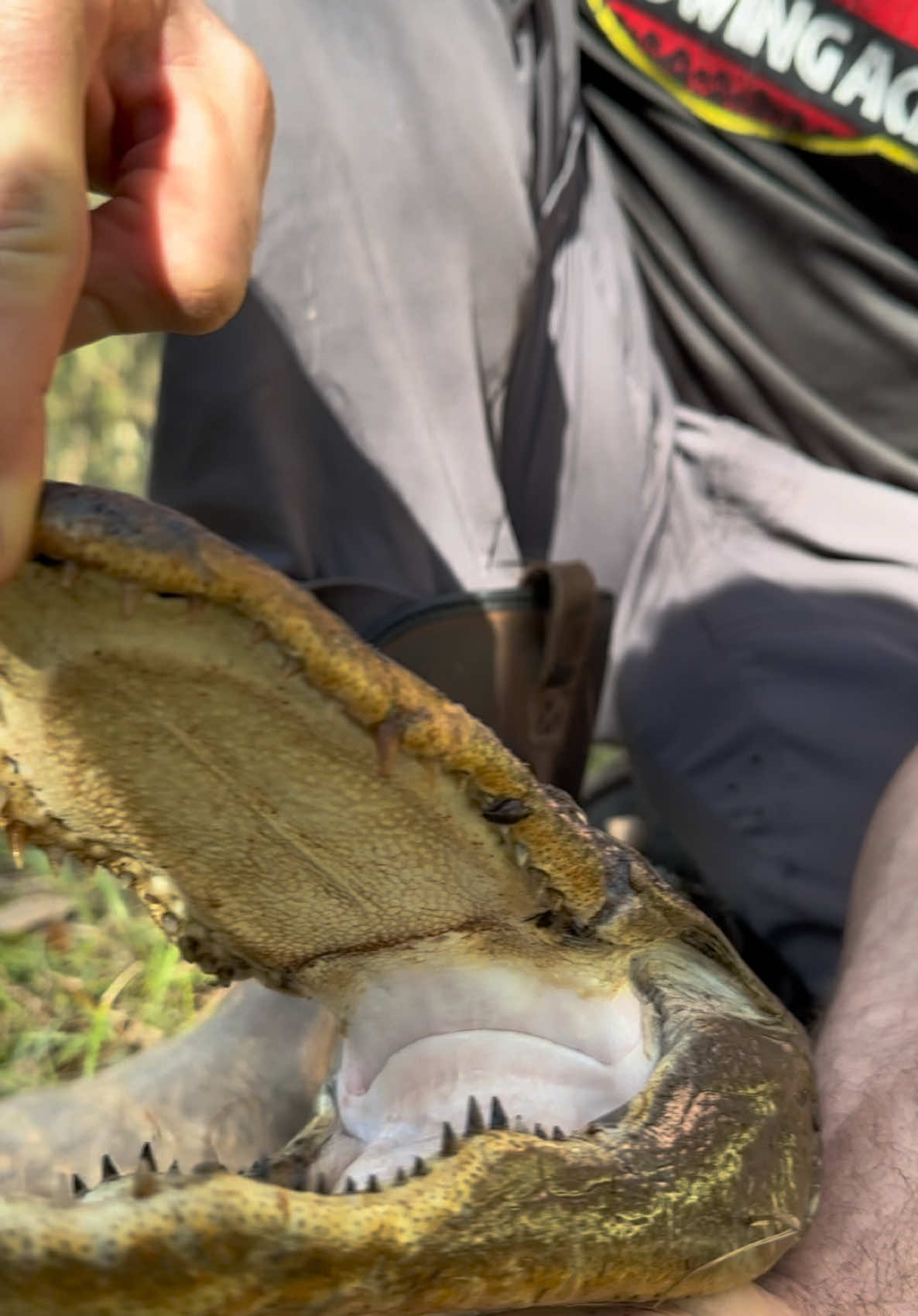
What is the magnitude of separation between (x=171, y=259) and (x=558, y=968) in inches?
30.6

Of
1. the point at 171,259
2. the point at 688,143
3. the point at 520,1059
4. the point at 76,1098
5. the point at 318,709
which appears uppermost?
the point at 688,143

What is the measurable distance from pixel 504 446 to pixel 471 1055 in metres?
1.23

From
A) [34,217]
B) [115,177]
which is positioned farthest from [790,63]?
[34,217]

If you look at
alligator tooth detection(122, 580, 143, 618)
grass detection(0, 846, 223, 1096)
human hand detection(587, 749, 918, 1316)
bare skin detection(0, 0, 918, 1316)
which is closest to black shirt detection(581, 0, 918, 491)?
human hand detection(587, 749, 918, 1316)

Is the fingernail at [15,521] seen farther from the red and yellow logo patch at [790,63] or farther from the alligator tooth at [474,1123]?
the red and yellow logo patch at [790,63]

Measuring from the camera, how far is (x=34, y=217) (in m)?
0.83

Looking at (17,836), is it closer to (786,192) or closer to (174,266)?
(174,266)

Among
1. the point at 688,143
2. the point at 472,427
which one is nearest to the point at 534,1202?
the point at 472,427

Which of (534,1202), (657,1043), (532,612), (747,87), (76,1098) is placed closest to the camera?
(534,1202)

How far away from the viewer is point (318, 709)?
83 centimetres

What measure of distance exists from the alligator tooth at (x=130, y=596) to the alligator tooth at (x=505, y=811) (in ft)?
1.05

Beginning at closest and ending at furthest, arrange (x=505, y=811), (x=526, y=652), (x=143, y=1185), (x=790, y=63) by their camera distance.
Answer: (x=143, y=1185), (x=505, y=811), (x=526, y=652), (x=790, y=63)

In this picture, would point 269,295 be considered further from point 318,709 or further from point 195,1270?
point 195,1270

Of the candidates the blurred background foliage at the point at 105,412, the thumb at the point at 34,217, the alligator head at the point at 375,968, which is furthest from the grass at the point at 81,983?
the blurred background foliage at the point at 105,412
